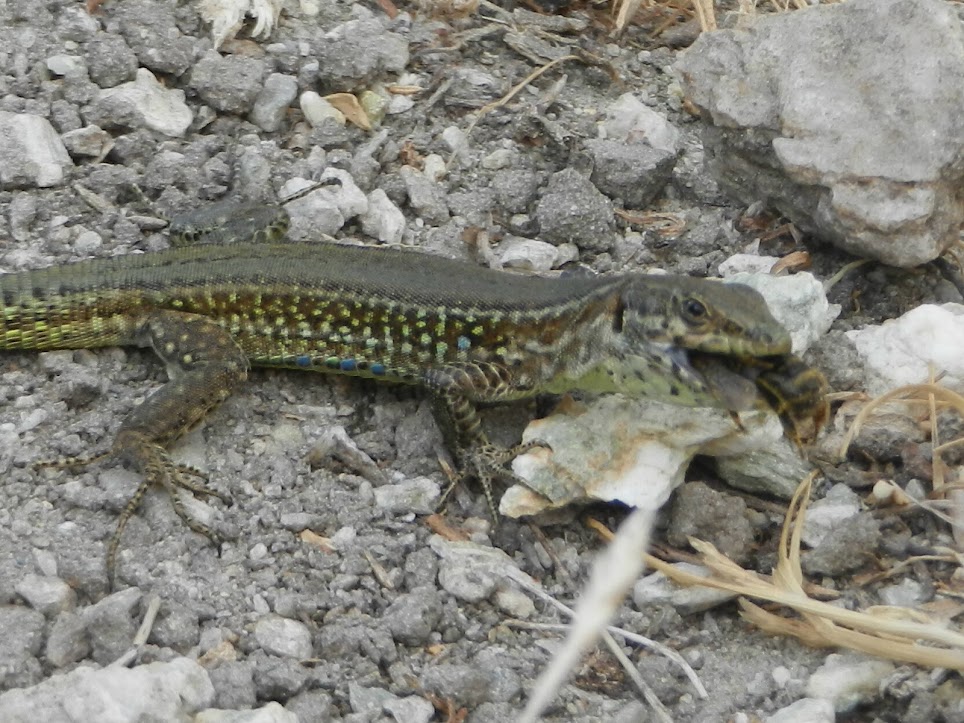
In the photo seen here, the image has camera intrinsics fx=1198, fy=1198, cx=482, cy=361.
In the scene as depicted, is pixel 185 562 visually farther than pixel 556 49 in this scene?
No

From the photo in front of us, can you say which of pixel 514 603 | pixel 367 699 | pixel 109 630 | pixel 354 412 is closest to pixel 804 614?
pixel 514 603

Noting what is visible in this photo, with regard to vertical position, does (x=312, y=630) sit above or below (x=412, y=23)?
below

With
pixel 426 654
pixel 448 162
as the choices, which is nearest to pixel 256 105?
pixel 448 162

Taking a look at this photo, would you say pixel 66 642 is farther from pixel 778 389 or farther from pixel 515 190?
pixel 515 190

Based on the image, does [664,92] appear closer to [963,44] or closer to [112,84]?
[963,44]

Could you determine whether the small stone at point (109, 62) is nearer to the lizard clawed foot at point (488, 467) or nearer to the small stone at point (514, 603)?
the lizard clawed foot at point (488, 467)

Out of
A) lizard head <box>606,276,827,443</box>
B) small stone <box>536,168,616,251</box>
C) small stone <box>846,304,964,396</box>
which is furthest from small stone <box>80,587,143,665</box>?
small stone <box>846,304,964,396</box>
